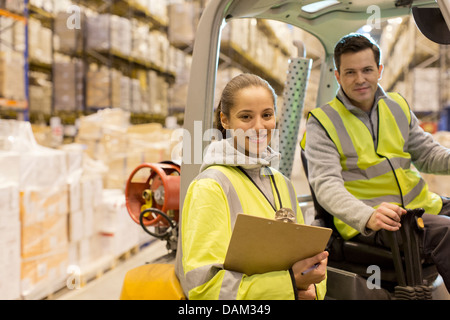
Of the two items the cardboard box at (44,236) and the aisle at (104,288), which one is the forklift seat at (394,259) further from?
the cardboard box at (44,236)

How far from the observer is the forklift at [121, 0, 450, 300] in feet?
4.82

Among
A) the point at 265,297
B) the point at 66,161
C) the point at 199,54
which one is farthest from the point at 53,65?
the point at 265,297

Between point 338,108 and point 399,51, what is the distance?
16.2 ft

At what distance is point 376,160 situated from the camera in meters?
1.68

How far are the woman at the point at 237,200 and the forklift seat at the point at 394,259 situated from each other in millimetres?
369

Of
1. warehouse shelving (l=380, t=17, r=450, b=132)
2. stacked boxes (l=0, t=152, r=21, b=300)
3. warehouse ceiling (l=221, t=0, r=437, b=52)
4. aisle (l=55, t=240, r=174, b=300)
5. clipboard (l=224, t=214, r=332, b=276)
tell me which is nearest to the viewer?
clipboard (l=224, t=214, r=332, b=276)

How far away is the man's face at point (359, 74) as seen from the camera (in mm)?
1625

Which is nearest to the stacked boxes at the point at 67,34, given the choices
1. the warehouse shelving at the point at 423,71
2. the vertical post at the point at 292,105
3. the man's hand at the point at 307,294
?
the warehouse shelving at the point at 423,71

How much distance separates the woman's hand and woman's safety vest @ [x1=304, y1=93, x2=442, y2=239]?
2.18 feet

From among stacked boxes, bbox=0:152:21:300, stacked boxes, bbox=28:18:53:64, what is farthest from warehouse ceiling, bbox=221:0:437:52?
stacked boxes, bbox=28:18:53:64

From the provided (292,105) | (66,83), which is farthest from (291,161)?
→ (66,83)

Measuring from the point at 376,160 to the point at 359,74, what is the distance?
0.34 meters

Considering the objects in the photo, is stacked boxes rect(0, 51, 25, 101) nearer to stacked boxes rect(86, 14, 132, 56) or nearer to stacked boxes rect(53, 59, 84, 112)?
stacked boxes rect(53, 59, 84, 112)
